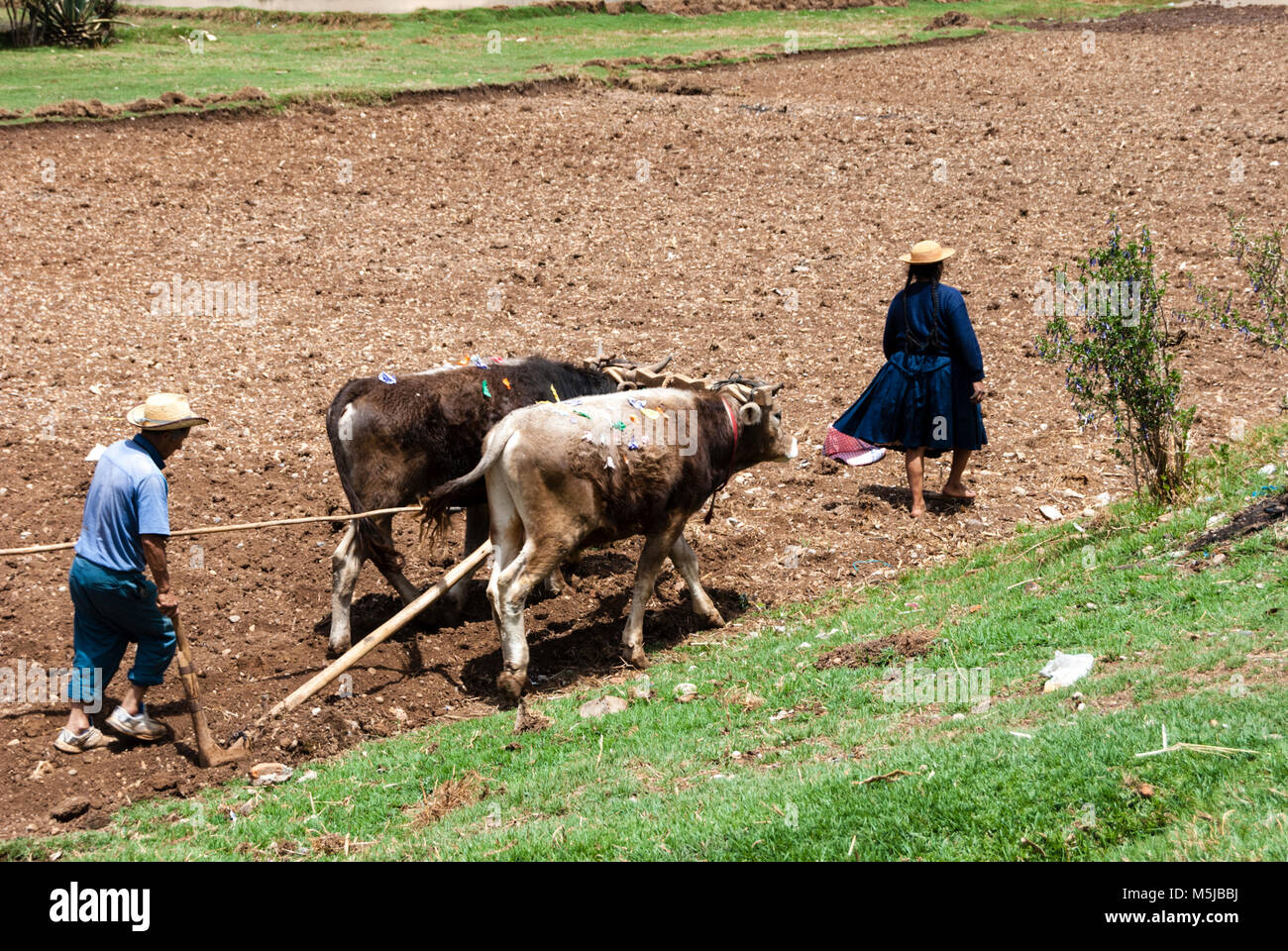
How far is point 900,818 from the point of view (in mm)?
5566

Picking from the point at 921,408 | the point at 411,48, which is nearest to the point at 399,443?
the point at 921,408

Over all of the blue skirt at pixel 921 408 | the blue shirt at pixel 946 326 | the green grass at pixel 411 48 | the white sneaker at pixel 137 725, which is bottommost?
the white sneaker at pixel 137 725

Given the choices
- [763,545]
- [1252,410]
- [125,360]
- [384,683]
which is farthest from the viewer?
[125,360]

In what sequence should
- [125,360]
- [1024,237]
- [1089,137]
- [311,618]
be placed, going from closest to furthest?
[311,618], [125,360], [1024,237], [1089,137]

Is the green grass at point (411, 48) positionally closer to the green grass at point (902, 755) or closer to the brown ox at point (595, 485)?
the brown ox at point (595, 485)

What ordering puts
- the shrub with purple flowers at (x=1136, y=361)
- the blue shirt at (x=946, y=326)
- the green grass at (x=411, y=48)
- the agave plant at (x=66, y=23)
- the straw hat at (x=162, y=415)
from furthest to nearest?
the agave plant at (x=66, y=23), the green grass at (x=411, y=48), the blue shirt at (x=946, y=326), the shrub with purple flowers at (x=1136, y=361), the straw hat at (x=162, y=415)

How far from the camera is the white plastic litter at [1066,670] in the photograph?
6812 mm

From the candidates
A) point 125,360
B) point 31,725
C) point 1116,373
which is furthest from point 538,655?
point 125,360

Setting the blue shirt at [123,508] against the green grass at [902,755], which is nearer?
the green grass at [902,755]

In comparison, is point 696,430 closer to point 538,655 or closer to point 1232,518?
point 538,655

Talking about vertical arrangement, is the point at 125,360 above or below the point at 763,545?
above

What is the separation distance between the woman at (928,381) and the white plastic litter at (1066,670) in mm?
4078

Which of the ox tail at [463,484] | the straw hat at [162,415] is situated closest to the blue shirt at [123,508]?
the straw hat at [162,415]

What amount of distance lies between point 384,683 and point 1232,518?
245 inches
